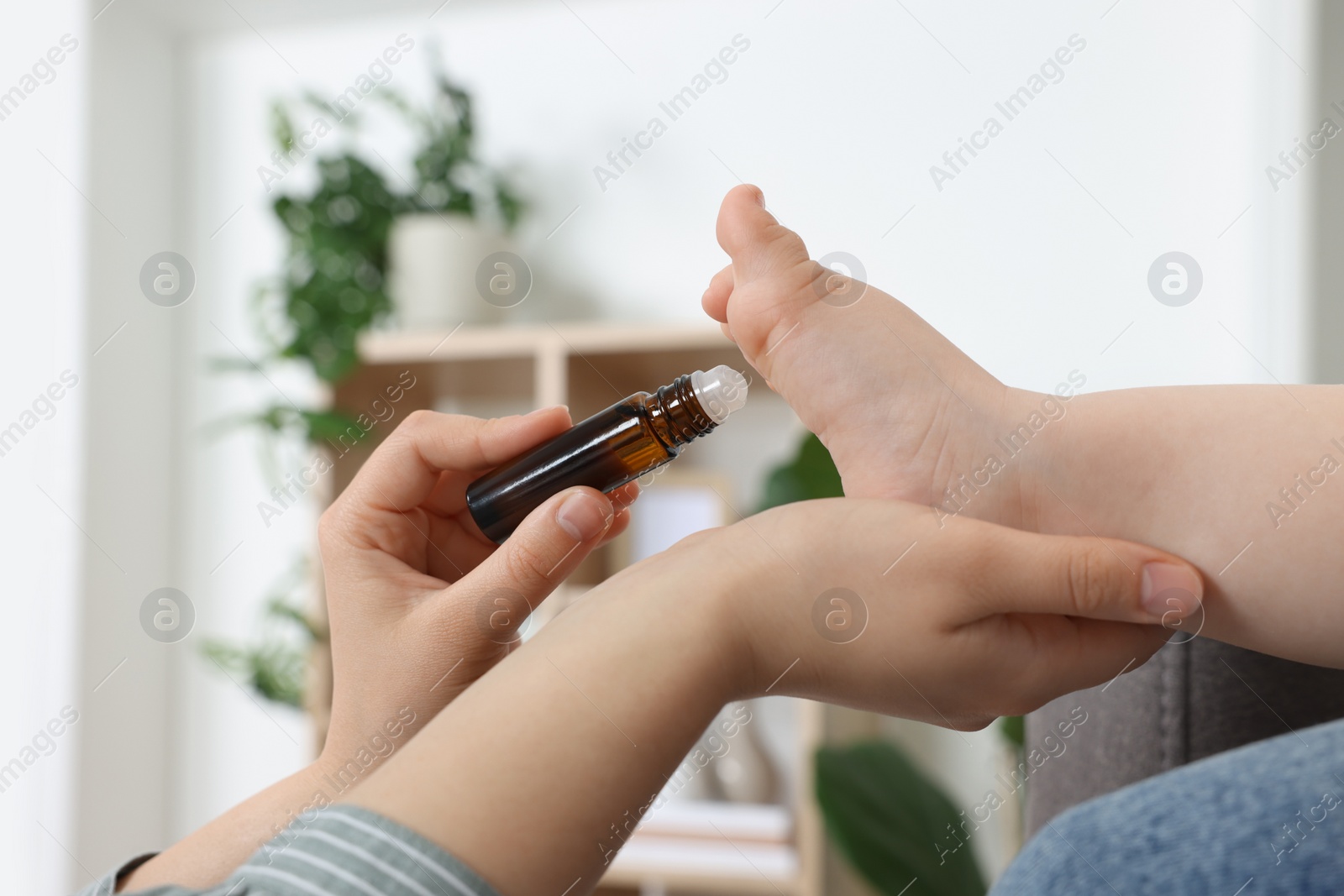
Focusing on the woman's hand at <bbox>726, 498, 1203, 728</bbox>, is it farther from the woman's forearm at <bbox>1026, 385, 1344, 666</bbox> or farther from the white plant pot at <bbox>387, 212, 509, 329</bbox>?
the white plant pot at <bbox>387, 212, 509, 329</bbox>

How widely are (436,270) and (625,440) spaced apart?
3.49ft

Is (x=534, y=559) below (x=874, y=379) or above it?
below

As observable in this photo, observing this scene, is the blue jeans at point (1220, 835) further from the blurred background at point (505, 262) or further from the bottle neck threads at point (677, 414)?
the blurred background at point (505, 262)

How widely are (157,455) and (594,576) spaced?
3.23 feet

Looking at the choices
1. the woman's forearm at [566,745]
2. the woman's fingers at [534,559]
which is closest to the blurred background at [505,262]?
the woman's fingers at [534,559]

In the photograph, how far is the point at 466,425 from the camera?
58 centimetres

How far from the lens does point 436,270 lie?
4.91ft

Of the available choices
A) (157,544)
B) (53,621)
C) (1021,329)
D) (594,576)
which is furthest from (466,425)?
(157,544)

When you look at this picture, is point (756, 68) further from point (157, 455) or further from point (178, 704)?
point (178, 704)

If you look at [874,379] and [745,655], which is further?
[874,379]

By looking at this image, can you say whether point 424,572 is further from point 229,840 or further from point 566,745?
point 566,745

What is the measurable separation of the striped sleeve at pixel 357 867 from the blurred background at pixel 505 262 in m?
0.96

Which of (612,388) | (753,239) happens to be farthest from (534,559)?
(612,388)

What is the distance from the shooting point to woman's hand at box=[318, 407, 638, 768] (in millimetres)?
514
